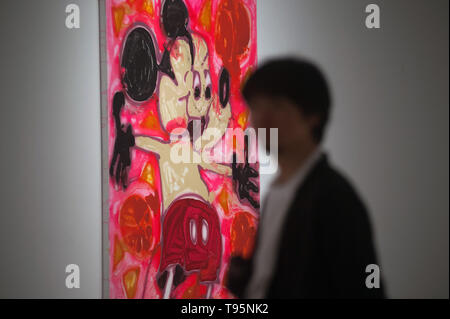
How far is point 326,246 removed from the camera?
0.80 m

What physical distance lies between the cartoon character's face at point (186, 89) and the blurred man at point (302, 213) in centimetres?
117

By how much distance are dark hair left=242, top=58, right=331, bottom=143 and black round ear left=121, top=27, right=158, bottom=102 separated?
118 centimetres

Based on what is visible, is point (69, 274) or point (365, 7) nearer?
point (69, 274)

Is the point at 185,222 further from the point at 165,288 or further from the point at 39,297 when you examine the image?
the point at 39,297

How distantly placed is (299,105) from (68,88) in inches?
56.5

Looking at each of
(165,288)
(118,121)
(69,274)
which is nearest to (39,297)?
(69,274)

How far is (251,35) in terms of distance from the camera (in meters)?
2.22

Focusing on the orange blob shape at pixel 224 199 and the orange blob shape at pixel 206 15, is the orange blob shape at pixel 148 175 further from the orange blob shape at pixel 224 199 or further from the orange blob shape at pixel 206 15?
the orange blob shape at pixel 206 15

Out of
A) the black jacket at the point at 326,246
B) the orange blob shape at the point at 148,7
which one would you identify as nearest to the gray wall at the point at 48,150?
the orange blob shape at the point at 148,7

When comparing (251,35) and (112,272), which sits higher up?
(251,35)

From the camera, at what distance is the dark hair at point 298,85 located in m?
0.89

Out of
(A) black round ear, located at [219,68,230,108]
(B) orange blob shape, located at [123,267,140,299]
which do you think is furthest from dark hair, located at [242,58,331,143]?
(B) orange blob shape, located at [123,267,140,299]
